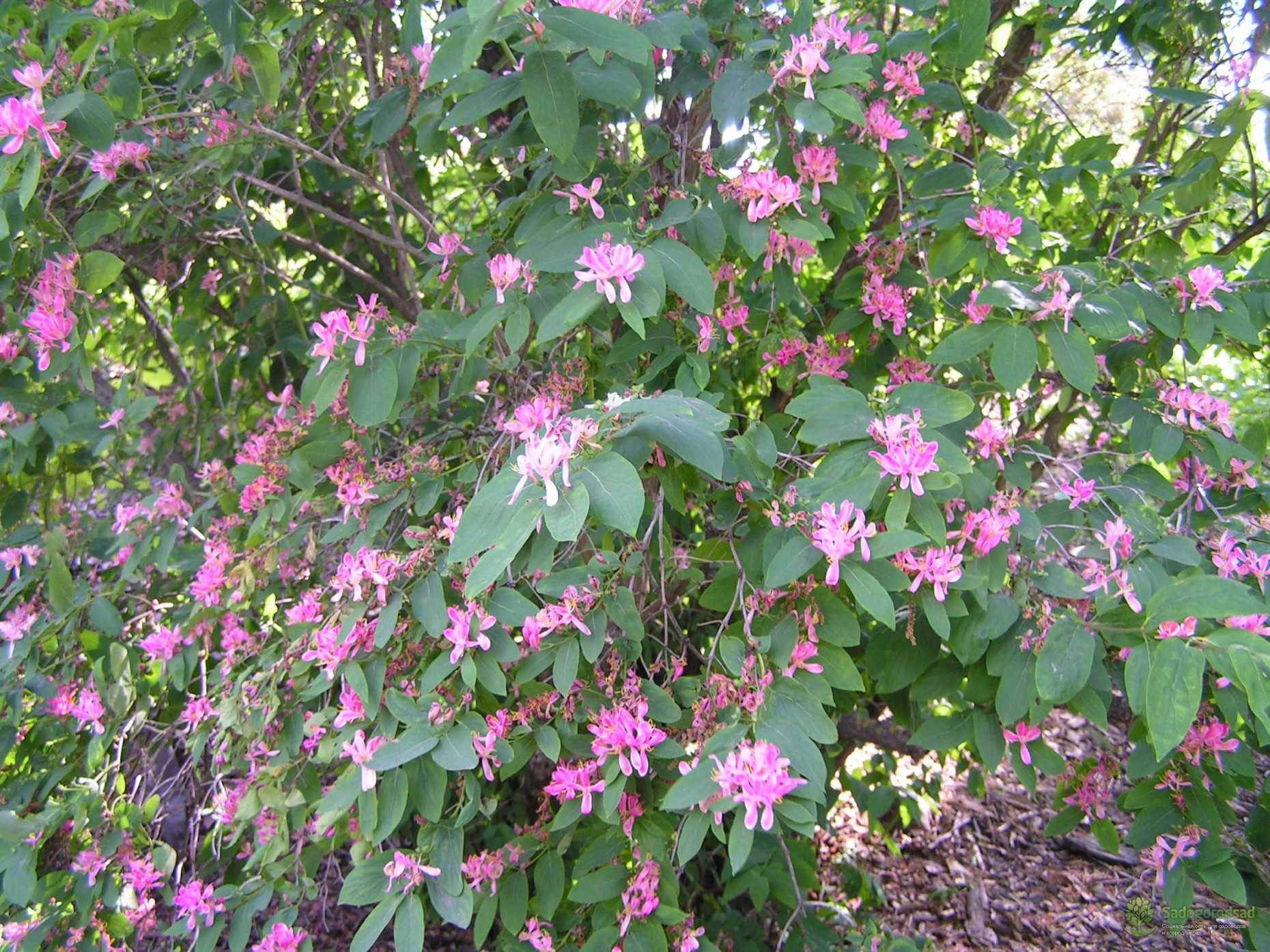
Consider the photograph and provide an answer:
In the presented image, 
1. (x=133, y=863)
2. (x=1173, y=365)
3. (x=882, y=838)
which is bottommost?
(x=882, y=838)

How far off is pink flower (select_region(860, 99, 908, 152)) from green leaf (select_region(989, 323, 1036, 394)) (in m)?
0.43

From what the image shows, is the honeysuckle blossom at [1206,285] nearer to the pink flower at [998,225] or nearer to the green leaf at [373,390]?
the pink flower at [998,225]

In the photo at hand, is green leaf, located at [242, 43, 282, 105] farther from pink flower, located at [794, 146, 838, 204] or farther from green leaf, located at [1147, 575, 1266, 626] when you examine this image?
green leaf, located at [1147, 575, 1266, 626]

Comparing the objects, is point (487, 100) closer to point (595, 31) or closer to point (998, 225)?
point (595, 31)

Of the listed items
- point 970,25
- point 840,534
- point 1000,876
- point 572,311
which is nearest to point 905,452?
point 840,534

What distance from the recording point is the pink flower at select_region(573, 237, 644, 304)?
129 cm

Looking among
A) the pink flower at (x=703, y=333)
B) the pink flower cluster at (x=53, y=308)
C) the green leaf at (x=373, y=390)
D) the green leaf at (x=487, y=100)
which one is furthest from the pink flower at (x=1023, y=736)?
the pink flower cluster at (x=53, y=308)

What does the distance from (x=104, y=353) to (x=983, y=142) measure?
9.31ft

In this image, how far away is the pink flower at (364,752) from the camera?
147 cm

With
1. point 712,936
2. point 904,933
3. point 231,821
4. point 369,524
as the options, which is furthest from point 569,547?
point 904,933

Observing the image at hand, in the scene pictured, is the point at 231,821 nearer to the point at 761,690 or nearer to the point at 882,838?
the point at 761,690

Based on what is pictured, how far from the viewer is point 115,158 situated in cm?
192

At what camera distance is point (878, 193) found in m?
2.55

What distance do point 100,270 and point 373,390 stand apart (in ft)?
2.06
